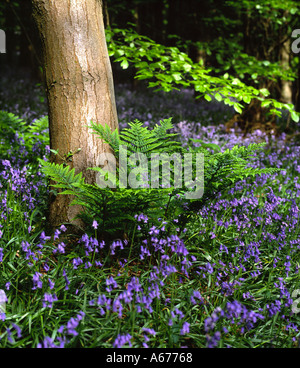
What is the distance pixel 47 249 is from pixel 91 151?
84 cm

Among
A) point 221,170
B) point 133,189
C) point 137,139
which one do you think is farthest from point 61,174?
point 221,170

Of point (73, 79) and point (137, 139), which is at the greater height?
point (73, 79)

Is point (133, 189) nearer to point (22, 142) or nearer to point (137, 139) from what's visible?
point (137, 139)

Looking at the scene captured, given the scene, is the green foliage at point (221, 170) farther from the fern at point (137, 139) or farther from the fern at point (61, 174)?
the fern at point (61, 174)

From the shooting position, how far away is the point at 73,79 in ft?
8.17

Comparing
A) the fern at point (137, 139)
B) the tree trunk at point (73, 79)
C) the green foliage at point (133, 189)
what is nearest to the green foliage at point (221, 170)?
the green foliage at point (133, 189)

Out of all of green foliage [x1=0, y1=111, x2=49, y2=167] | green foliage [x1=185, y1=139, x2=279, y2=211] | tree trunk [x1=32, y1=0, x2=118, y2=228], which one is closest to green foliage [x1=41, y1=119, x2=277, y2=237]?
green foliage [x1=185, y1=139, x2=279, y2=211]

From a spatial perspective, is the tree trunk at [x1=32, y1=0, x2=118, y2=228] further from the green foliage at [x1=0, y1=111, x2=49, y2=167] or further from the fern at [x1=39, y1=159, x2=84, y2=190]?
the green foliage at [x1=0, y1=111, x2=49, y2=167]

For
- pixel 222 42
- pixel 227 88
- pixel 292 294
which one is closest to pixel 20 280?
pixel 292 294

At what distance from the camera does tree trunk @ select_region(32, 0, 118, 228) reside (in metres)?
2.45

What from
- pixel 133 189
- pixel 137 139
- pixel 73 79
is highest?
pixel 73 79

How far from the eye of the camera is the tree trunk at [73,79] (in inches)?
96.5

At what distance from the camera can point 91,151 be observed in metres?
2.58
